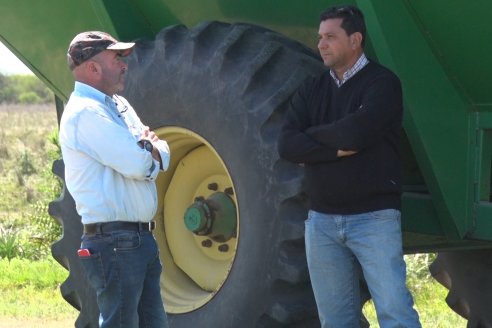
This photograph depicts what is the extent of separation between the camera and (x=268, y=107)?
17.8 ft

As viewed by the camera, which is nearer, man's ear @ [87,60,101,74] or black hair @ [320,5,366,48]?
man's ear @ [87,60,101,74]

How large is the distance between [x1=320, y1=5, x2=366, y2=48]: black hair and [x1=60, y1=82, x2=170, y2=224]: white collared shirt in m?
0.96

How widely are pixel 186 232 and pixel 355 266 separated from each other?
1.37m

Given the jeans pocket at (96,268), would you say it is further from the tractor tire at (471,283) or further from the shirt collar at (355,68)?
the tractor tire at (471,283)

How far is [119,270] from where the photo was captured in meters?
4.72

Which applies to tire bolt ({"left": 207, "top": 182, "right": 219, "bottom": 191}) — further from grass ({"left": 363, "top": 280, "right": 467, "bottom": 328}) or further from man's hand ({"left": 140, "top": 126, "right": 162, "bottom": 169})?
grass ({"left": 363, "top": 280, "right": 467, "bottom": 328})

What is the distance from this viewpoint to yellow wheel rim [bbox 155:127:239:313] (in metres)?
6.09

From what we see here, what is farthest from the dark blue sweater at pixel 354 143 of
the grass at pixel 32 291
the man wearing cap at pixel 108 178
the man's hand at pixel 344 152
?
the grass at pixel 32 291

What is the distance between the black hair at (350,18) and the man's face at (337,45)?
2 centimetres

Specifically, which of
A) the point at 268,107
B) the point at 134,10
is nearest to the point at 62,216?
the point at 134,10

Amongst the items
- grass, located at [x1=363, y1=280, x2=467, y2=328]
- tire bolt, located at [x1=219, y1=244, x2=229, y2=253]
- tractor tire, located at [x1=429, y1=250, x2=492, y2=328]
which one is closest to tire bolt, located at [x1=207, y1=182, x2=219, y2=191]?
tire bolt, located at [x1=219, y1=244, x2=229, y2=253]

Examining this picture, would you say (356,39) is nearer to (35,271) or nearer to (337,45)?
(337,45)

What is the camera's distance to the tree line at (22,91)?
4553cm

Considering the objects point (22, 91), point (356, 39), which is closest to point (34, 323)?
point (356, 39)
